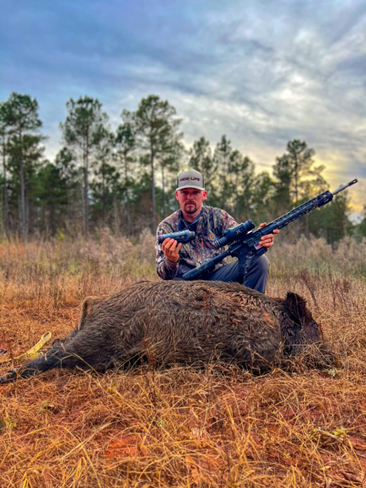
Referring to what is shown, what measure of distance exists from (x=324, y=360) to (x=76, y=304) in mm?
4039

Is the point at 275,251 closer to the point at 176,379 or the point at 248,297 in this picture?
the point at 248,297

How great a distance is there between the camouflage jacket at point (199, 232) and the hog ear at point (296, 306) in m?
1.42

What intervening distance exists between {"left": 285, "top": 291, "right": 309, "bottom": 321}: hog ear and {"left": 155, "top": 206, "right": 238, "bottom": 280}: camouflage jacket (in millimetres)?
1422

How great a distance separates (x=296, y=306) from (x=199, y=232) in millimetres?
1849

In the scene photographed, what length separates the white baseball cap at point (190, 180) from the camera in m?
4.25

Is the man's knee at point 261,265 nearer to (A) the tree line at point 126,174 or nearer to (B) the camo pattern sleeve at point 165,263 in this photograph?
(B) the camo pattern sleeve at point 165,263

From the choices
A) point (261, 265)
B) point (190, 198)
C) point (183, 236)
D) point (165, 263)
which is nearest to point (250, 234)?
point (261, 265)

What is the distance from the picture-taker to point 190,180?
425cm

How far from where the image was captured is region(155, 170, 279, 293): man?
3873 millimetres

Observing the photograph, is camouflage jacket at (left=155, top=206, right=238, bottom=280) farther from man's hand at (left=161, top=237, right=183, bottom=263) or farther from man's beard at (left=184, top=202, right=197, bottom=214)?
man's hand at (left=161, top=237, right=183, bottom=263)

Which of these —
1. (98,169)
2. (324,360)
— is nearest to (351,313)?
(324,360)

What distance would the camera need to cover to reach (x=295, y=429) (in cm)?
192

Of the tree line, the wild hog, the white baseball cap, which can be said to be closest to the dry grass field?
the wild hog

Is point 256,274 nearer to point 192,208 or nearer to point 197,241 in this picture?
point 197,241
